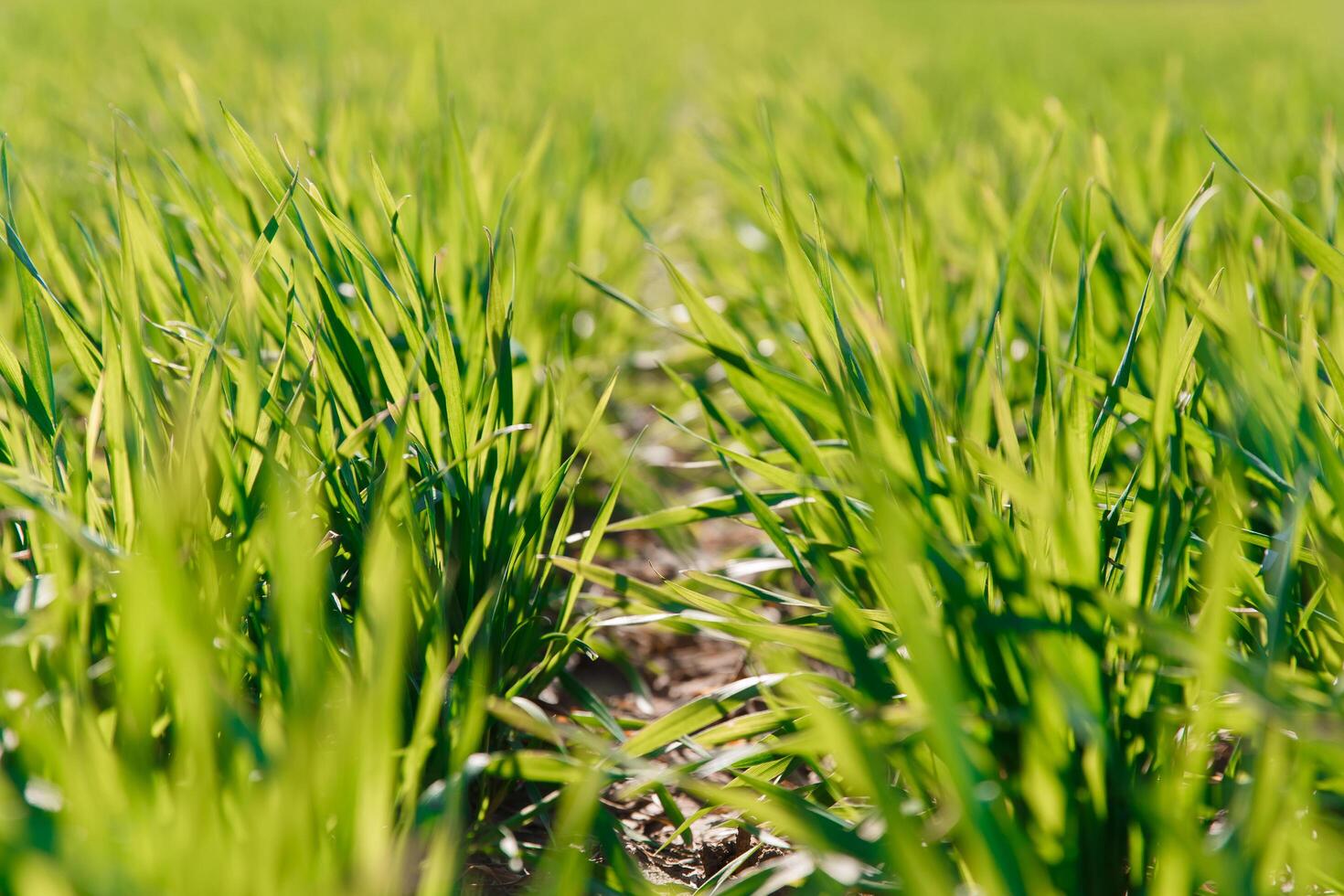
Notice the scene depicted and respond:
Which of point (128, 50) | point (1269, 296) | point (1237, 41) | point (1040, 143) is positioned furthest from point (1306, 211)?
point (1237, 41)

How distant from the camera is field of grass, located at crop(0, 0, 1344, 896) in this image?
0.54 m

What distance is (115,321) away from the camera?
933 millimetres

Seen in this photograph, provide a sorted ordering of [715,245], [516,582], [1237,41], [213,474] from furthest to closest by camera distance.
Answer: [1237,41]
[715,245]
[516,582]
[213,474]

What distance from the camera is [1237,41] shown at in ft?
20.6

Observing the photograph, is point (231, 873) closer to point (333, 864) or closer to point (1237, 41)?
point (333, 864)

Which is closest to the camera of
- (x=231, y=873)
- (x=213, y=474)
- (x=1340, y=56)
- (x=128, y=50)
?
(x=231, y=873)

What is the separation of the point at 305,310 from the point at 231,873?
673mm

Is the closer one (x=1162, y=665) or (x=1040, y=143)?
(x=1162, y=665)

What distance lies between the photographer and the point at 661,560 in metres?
1.49

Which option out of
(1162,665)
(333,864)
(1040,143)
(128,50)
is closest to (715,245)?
(1040,143)

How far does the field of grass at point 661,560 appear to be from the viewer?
545 mm

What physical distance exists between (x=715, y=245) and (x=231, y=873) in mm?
1937

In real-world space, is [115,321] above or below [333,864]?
above

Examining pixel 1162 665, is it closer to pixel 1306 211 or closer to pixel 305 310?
pixel 305 310
